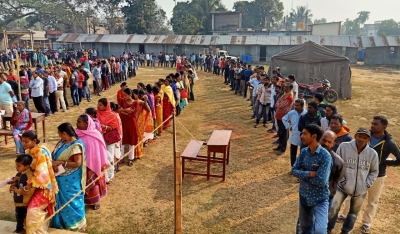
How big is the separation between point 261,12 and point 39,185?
2386 inches

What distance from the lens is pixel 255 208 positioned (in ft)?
17.0

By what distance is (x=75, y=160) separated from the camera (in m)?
4.06

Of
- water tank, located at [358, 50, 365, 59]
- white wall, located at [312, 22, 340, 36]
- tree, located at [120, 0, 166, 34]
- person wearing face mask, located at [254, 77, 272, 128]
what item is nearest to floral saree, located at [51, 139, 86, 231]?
person wearing face mask, located at [254, 77, 272, 128]

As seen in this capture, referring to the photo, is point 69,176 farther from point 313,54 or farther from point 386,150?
point 313,54

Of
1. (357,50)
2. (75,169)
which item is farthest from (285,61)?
(357,50)

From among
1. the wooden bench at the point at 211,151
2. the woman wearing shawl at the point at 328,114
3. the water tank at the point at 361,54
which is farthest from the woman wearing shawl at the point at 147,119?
the water tank at the point at 361,54

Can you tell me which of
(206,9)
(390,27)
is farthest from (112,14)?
(390,27)

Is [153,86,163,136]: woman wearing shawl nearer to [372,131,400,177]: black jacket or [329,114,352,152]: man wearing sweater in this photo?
[329,114,352,152]: man wearing sweater

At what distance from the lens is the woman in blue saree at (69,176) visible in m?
4.04

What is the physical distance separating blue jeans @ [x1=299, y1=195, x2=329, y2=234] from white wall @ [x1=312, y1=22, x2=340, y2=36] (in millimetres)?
44858

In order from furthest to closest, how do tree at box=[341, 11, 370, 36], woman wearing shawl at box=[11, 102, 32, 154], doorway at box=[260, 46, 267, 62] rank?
tree at box=[341, 11, 370, 36] → doorway at box=[260, 46, 267, 62] → woman wearing shawl at box=[11, 102, 32, 154]

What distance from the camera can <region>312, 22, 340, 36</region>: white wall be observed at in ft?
142

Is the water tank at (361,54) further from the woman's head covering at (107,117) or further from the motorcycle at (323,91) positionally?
the woman's head covering at (107,117)

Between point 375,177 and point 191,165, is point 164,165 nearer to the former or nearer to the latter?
point 191,165
